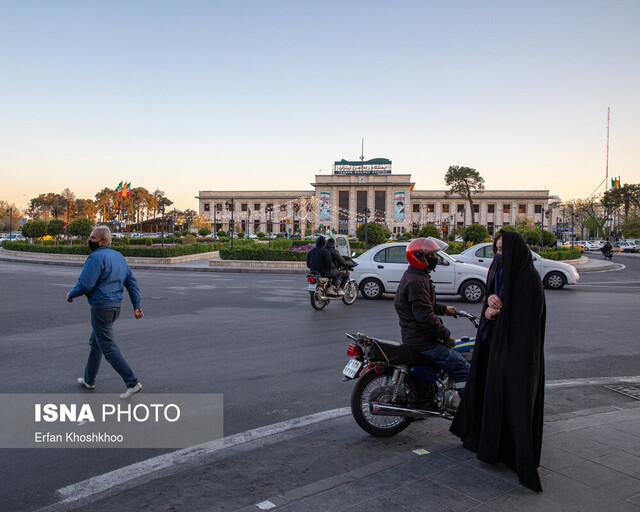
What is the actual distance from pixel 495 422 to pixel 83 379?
4.50 metres

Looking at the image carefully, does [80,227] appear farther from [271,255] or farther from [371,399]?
[371,399]

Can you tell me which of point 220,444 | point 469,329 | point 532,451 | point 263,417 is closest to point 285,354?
point 263,417

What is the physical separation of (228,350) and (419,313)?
170 inches

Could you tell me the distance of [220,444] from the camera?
4426 millimetres

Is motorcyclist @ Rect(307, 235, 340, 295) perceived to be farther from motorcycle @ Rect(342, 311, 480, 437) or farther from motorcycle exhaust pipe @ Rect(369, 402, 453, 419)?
motorcycle exhaust pipe @ Rect(369, 402, 453, 419)

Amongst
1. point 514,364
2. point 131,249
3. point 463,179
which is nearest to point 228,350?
point 514,364

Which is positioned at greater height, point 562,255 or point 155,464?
point 562,255

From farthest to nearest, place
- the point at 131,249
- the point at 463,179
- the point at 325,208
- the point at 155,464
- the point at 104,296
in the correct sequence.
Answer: the point at 325,208 → the point at 463,179 → the point at 131,249 → the point at 104,296 → the point at 155,464

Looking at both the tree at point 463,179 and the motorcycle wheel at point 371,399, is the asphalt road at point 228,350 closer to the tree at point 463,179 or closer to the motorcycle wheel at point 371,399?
the motorcycle wheel at point 371,399

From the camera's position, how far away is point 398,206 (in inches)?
3809

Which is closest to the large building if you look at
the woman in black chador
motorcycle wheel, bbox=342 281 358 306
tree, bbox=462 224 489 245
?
tree, bbox=462 224 489 245

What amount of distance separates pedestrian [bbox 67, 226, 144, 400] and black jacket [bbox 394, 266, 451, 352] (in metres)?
2.78

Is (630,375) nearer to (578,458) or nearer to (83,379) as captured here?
(578,458)

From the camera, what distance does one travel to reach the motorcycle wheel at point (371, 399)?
4.48 metres
